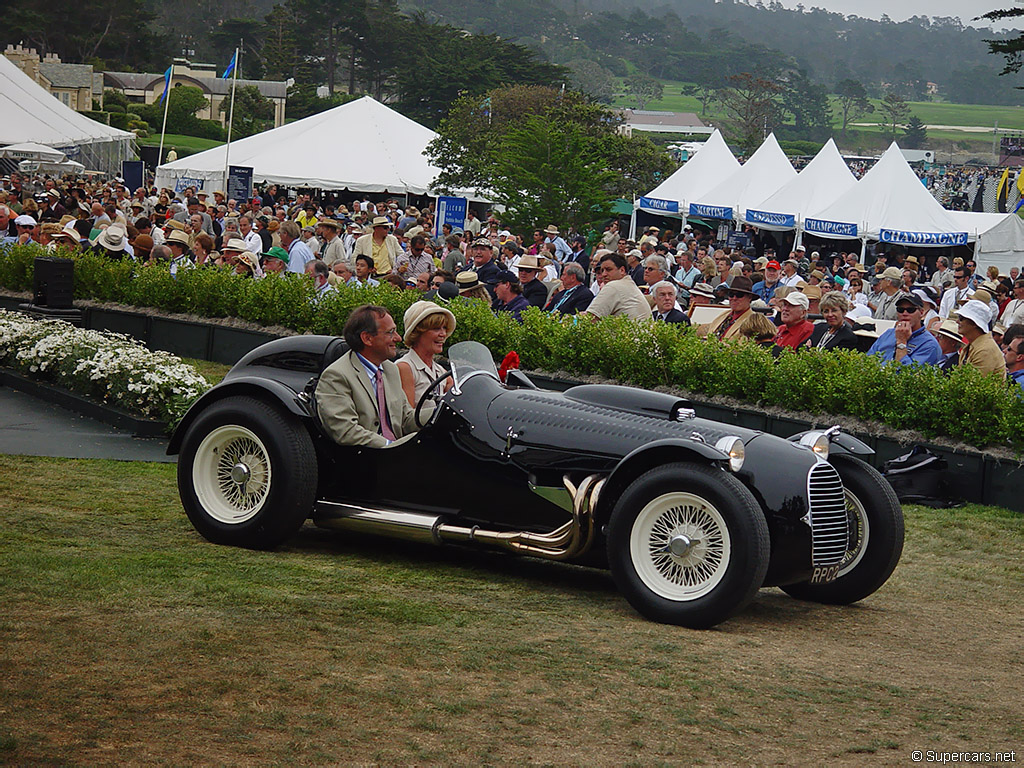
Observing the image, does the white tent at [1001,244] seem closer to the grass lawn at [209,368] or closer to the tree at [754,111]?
the grass lawn at [209,368]

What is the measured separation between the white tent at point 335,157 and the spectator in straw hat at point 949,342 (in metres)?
28.9

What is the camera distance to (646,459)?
5.88 metres

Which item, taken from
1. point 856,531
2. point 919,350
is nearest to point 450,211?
point 919,350

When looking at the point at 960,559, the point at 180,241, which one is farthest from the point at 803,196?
the point at 960,559

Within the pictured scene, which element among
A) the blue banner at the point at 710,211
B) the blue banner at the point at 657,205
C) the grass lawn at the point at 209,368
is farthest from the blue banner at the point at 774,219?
the grass lawn at the point at 209,368

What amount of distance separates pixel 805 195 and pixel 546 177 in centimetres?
878

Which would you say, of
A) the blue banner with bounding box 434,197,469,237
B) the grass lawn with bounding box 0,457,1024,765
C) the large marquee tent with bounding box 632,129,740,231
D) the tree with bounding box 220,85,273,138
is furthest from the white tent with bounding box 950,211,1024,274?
the tree with bounding box 220,85,273,138

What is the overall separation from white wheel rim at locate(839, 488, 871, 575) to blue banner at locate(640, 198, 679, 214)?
30.8 metres

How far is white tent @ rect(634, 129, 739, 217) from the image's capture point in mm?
36750

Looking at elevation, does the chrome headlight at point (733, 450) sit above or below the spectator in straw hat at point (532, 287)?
below

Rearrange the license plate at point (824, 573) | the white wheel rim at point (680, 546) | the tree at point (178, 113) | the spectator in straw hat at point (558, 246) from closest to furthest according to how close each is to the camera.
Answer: the white wheel rim at point (680, 546)
the license plate at point (824, 573)
the spectator in straw hat at point (558, 246)
the tree at point (178, 113)

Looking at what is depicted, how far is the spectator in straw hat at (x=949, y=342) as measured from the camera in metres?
11.1

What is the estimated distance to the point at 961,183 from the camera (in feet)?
283

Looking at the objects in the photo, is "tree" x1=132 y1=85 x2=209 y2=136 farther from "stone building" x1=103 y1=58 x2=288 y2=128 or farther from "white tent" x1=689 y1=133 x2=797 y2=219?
"white tent" x1=689 y1=133 x2=797 y2=219
